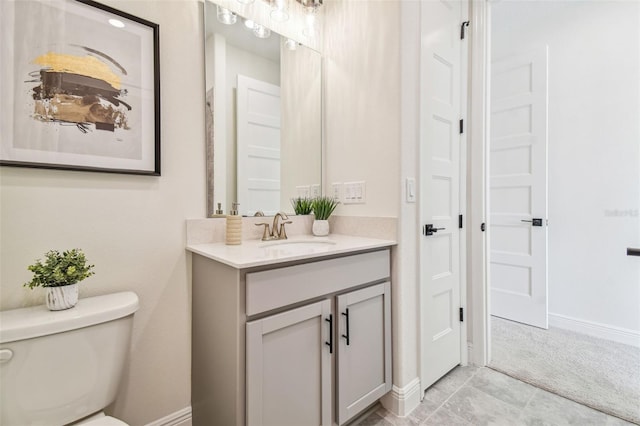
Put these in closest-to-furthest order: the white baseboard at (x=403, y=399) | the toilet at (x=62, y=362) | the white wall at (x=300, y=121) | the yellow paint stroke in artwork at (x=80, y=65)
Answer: the toilet at (x=62, y=362)
the yellow paint stroke in artwork at (x=80, y=65)
the white baseboard at (x=403, y=399)
the white wall at (x=300, y=121)

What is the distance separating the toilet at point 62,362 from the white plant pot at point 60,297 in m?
0.02

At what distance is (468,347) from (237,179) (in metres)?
1.93

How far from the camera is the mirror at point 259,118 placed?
57.9 inches

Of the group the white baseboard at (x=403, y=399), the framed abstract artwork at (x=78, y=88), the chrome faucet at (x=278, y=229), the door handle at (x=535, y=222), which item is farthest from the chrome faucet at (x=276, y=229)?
the door handle at (x=535, y=222)

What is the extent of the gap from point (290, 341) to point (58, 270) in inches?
32.0

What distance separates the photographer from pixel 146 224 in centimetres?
126

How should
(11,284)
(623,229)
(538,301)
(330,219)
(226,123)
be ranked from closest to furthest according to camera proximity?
(11,284)
(226,123)
(330,219)
(623,229)
(538,301)

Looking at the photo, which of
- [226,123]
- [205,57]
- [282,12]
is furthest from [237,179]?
[282,12]

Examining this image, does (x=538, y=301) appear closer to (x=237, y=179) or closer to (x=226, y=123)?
(x=237, y=179)

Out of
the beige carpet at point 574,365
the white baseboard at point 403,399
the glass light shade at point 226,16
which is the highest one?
the glass light shade at point 226,16

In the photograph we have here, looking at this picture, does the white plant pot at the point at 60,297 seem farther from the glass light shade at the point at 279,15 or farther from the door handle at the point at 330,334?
the glass light shade at the point at 279,15

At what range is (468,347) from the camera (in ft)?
6.69

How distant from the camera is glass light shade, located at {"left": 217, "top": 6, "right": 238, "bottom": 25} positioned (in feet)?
4.84

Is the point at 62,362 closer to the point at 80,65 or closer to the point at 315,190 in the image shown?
the point at 80,65
